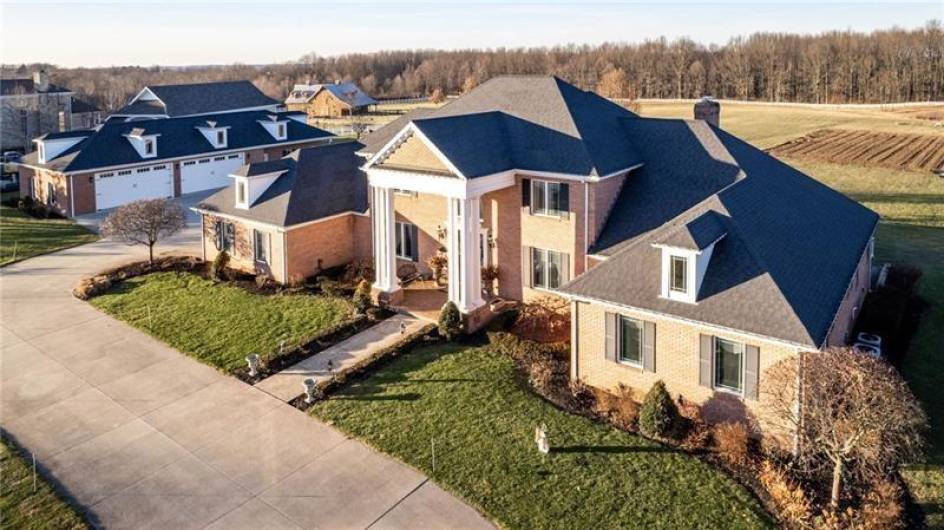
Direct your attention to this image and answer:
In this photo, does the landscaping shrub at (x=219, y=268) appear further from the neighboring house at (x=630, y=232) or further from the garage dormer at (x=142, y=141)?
the garage dormer at (x=142, y=141)

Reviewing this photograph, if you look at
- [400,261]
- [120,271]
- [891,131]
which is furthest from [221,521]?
[891,131]

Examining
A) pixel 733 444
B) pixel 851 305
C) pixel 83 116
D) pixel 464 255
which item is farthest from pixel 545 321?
pixel 83 116

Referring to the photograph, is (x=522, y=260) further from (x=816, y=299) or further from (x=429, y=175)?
(x=816, y=299)

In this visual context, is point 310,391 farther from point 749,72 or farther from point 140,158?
point 749,72

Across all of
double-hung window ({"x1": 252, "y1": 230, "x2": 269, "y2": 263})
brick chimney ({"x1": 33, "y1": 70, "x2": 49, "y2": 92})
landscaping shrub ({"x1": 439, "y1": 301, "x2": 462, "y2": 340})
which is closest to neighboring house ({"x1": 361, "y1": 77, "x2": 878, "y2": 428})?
landscaping shrub ({"x1": 439, "y1": 301, "x2": 462, "y2": 340})

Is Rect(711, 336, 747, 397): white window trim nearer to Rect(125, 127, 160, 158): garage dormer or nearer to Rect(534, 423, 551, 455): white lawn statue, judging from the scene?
Rect(534, 423, 551, 455): white lawn statue

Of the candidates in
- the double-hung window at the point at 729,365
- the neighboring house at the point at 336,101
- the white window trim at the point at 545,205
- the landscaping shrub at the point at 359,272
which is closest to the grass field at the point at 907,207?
the double-hung window at the point at 729,365

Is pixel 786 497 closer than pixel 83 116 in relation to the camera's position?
Yes
